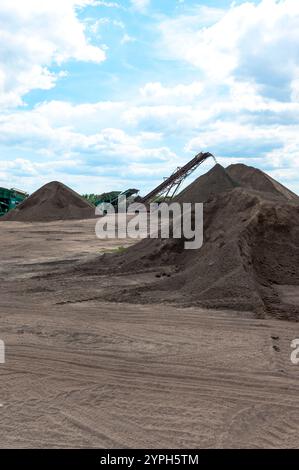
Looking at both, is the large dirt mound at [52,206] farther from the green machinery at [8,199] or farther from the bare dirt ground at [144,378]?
the bare dirt ground at [144,378]

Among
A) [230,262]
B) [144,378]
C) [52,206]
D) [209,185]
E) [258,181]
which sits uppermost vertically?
[258,181]

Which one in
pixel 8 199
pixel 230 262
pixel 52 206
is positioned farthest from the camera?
pixel 8 199

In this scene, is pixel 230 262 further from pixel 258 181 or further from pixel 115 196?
pixel 115 196

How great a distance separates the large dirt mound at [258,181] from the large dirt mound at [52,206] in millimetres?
11748

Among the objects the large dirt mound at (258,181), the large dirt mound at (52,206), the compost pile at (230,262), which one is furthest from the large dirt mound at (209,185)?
the large dirt mound at (52,206)

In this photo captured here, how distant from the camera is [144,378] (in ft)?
18.8

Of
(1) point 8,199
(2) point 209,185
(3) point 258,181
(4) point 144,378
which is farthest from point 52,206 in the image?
(4) point 144,378

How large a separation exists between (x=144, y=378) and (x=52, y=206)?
126 ft

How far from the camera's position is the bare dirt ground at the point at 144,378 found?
4.45 meters

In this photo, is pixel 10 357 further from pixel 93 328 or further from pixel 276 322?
pixel 276 322

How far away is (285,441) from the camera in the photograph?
4312 millimetres

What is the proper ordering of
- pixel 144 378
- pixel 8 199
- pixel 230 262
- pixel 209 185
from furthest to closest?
pixel 8 199, pixel 209 185, pixel 230 262, pixel 144 378

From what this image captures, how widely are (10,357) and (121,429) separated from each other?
2490 millimetres

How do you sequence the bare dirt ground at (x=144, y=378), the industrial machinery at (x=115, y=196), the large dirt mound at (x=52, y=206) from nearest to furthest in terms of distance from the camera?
the bare dirt ground at (x=144, y=378) < the large dirt mound at (x=52, y=206) < the industrial machinery at (x=115, y=196)
